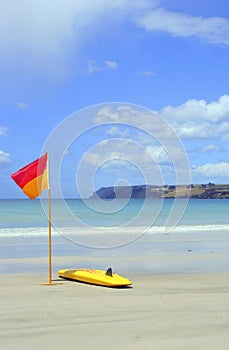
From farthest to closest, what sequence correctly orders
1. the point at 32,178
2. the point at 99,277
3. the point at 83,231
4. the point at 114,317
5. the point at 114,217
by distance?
→ 1. the point at 114,217
2. the point at 83,231
3. the point at 32,178
4. the point at 99,277
5. the point at 114,317

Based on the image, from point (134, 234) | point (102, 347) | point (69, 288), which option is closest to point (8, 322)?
point (102, 347)

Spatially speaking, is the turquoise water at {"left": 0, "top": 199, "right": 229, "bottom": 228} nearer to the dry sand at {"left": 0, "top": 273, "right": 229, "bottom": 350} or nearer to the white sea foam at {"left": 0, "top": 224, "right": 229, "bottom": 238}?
the white sea foam at {"left": 0, "top": 224, "right": 229, "bottom": 238}

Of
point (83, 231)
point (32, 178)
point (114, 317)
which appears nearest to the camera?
point (114, 317)

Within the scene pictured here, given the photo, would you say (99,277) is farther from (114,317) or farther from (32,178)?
(114,317)

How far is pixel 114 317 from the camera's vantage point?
940 cm

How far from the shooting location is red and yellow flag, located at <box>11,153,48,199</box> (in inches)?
559

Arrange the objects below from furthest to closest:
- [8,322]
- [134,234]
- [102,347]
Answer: [134,234] < [8,322] < [102,347]

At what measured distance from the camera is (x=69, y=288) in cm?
1318

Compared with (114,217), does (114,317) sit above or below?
below

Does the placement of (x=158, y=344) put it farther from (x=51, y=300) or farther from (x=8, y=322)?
(x=51, y=300)

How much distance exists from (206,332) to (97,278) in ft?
19.0

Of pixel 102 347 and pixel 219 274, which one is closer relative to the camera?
pixel 102 347

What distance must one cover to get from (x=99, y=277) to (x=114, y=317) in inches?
174

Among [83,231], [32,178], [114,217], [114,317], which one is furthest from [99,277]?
[114,217]
